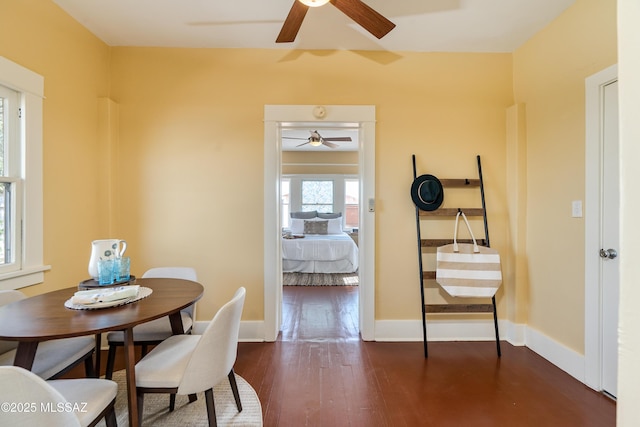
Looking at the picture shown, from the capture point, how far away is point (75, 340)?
5.31ft

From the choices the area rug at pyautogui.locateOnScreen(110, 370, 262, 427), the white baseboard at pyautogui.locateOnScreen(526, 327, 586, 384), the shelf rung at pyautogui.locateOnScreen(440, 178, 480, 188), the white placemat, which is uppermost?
the shelf rung at pyautogui.locateOnScreen(440, 178, 480, 188)

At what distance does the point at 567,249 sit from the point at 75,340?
3.28 meters

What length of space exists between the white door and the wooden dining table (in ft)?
8.31

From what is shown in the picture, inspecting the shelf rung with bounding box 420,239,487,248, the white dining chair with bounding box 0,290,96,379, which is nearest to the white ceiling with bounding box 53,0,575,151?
the shelf rung with bounding box 420,239,487,248

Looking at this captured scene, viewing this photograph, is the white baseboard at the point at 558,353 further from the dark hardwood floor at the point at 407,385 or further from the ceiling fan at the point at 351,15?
the ceiling fan at the point at 351,15

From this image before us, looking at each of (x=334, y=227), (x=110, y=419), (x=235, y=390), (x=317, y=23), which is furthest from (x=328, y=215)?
(x=110, y=419)

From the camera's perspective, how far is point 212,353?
1335 millimetres

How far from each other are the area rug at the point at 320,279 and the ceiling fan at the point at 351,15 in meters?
Result: 3.49

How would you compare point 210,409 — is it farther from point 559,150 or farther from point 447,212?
point 559,150

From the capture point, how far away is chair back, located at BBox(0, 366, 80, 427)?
800mm

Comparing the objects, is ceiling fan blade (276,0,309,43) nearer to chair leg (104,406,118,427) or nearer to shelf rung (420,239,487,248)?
shelf rung (420,239,487,248)

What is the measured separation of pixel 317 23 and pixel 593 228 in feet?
8.07

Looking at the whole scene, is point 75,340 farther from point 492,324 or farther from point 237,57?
point 492,324

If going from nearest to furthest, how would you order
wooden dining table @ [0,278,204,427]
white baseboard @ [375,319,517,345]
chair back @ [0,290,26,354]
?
wooden dining table @ [0,278,204,427]
chair back @ [0,290,26,354]
white baseboard @ [375,319,517,345]
